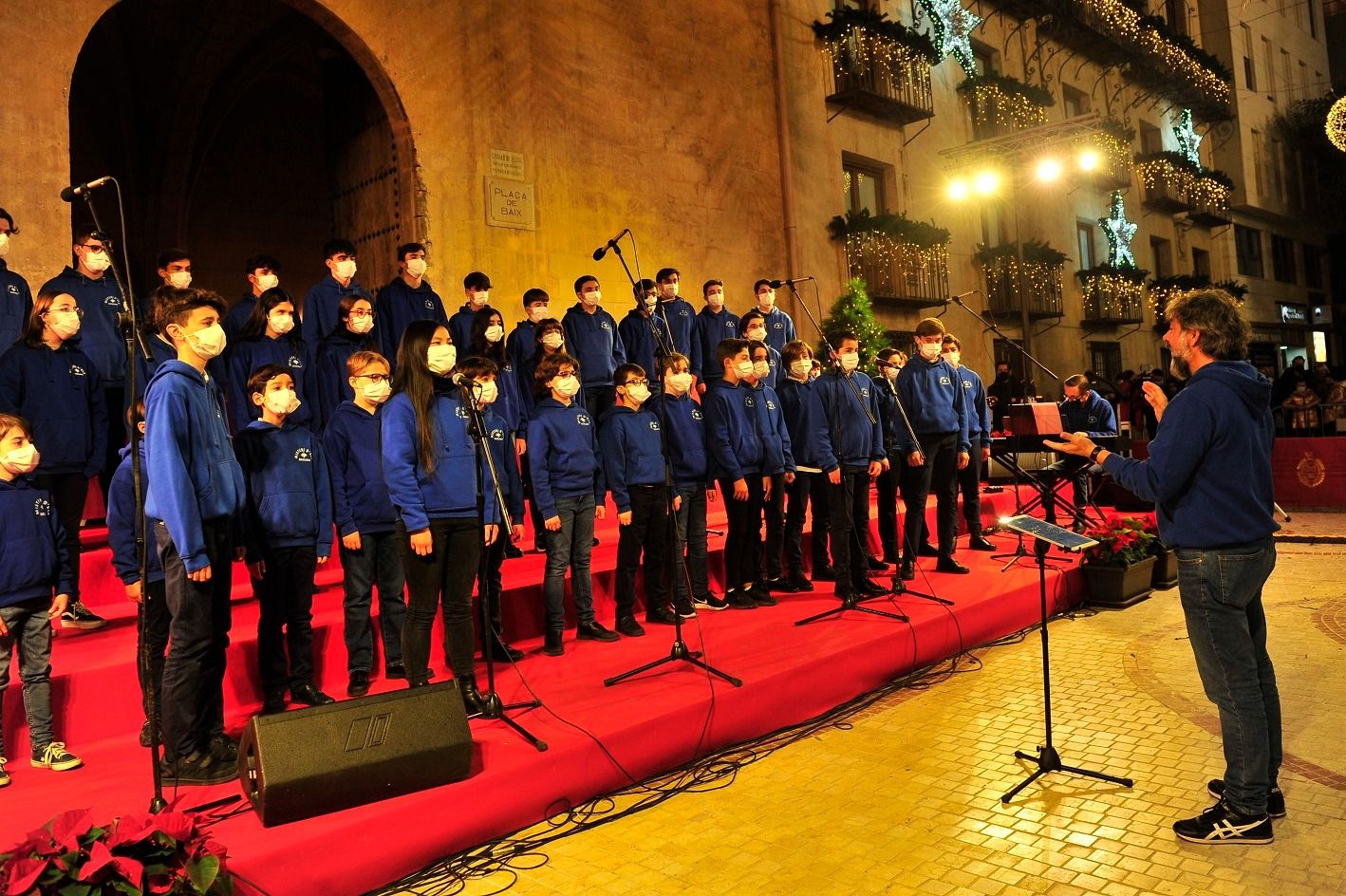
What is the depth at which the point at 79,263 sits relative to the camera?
5.51 m

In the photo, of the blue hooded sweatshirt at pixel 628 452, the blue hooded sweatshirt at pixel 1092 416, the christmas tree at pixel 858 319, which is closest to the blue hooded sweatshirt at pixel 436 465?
the blue hooded sweatshirt at pixel 628 452

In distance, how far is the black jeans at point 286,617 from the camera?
14.0ft

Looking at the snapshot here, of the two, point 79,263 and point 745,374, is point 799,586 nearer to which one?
point 745,374

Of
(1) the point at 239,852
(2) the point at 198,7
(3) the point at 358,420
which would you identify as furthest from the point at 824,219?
(1) the point at 239,852

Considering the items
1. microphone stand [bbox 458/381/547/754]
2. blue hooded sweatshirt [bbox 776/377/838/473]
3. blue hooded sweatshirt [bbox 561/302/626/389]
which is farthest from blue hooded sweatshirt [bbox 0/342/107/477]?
blue hooded sweatshirt [bbox 776/377/838/473]

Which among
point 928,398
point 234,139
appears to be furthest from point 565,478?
point 234,139

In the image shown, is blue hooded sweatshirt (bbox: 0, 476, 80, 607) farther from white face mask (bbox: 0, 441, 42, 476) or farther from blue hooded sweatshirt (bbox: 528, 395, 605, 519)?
blue hooded sweatshirt (bbox: 528, 395, 605, 519)

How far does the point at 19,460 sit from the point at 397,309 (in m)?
3.15

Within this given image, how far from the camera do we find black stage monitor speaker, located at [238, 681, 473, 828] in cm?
309

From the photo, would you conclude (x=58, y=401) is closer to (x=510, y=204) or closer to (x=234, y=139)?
(x=510, y=204)

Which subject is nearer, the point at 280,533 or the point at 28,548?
the point at 28,548

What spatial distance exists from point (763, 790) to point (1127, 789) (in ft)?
4.76

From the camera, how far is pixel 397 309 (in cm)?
670

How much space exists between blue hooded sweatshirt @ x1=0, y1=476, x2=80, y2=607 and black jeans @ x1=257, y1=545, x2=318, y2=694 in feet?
2.62
